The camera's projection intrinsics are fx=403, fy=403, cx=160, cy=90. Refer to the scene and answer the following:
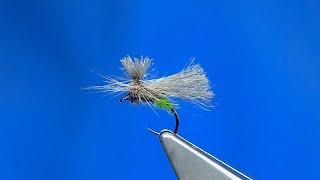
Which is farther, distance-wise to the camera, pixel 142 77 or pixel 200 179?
pixel 142 77

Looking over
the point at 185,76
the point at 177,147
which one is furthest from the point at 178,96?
the point at 177,147

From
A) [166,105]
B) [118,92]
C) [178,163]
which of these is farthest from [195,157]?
[118,92]

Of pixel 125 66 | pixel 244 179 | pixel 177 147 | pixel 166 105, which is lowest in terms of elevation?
pixel 244 179

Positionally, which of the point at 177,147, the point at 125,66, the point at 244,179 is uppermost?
the point at 125,66

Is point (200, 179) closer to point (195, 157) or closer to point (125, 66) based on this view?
point (195, 157)

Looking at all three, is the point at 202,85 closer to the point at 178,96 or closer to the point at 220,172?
the point at 178,96

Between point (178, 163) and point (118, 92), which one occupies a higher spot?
point (118, 92)

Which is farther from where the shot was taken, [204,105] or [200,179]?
[204,105]

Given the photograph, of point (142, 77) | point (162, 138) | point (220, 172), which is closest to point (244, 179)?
point (220, 172)

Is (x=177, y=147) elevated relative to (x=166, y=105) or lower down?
lower down

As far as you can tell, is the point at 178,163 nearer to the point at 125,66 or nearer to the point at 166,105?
the point at 166,105
